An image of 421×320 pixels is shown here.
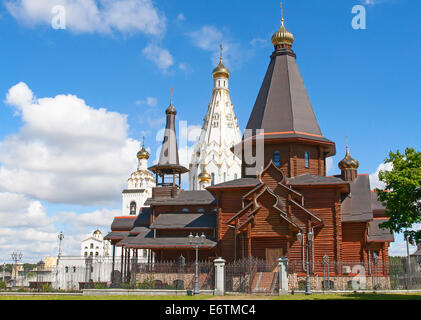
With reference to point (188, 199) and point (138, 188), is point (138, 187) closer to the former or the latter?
point (138, 188)

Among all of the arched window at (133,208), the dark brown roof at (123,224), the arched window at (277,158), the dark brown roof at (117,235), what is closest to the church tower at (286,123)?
the arched window at (277,158)

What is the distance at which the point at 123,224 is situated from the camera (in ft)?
128

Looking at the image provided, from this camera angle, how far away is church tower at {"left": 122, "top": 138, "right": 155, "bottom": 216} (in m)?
70.4

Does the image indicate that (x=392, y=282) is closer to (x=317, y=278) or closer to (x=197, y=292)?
(x=317, y=278)

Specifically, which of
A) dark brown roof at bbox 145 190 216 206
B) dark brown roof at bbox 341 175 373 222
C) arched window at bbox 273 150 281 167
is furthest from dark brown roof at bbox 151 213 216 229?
dark brown roof at bbox 341 175 373 222

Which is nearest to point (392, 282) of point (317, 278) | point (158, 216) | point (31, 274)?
point (317, 278)

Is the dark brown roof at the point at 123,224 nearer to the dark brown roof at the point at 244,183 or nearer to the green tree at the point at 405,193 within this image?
the dark brown roof at the point at 244,183

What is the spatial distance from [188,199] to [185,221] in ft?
8.92

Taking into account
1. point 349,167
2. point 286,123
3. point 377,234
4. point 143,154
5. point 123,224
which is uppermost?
point 143,154

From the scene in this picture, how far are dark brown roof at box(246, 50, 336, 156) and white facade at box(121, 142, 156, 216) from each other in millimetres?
39896

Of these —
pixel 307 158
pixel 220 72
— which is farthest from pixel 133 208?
pixel 307 158

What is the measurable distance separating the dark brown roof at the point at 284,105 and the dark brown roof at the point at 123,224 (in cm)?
1316

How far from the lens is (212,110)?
70875mm
